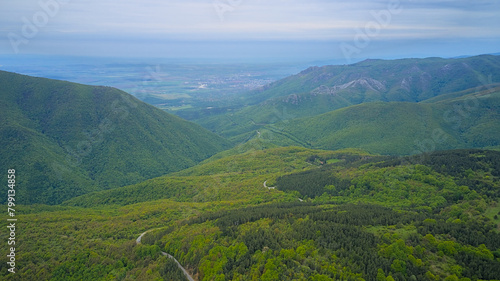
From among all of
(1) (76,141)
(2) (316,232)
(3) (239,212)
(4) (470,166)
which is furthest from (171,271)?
(1) (76,141)

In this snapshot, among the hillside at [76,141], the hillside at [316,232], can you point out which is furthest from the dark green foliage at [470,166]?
the hillside at [76,141]

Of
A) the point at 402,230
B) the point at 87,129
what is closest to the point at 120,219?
the point at 402,230

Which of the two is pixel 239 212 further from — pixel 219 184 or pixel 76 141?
pixel 76 141

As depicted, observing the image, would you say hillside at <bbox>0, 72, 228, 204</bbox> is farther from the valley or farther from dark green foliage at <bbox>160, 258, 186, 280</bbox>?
dark green foliage at <bbox>160, 258, 186, 280</bbox>

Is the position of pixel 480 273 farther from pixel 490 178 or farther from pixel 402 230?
pixel 490 178

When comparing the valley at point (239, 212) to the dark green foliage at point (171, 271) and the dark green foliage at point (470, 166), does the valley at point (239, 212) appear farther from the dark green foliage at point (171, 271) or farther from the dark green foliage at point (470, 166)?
the dark green foliage at point (470, 166)

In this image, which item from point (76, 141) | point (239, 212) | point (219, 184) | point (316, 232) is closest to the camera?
point (316, 232)

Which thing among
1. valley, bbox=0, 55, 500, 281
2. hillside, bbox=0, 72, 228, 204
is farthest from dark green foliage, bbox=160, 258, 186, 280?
hillside, bbox=0, 72, 228, 204

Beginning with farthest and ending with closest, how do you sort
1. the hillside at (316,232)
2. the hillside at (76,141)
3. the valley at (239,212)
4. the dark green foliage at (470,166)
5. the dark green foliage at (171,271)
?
1. the hillside at (76,141)
2. the dark green foliage at (470,166)
3. the dark green foliage at (171,271)
4. the valley at (239,212)
5. the hillside at (316,232)

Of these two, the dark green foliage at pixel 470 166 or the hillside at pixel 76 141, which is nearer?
the dark green foliage at pixel 470 166
